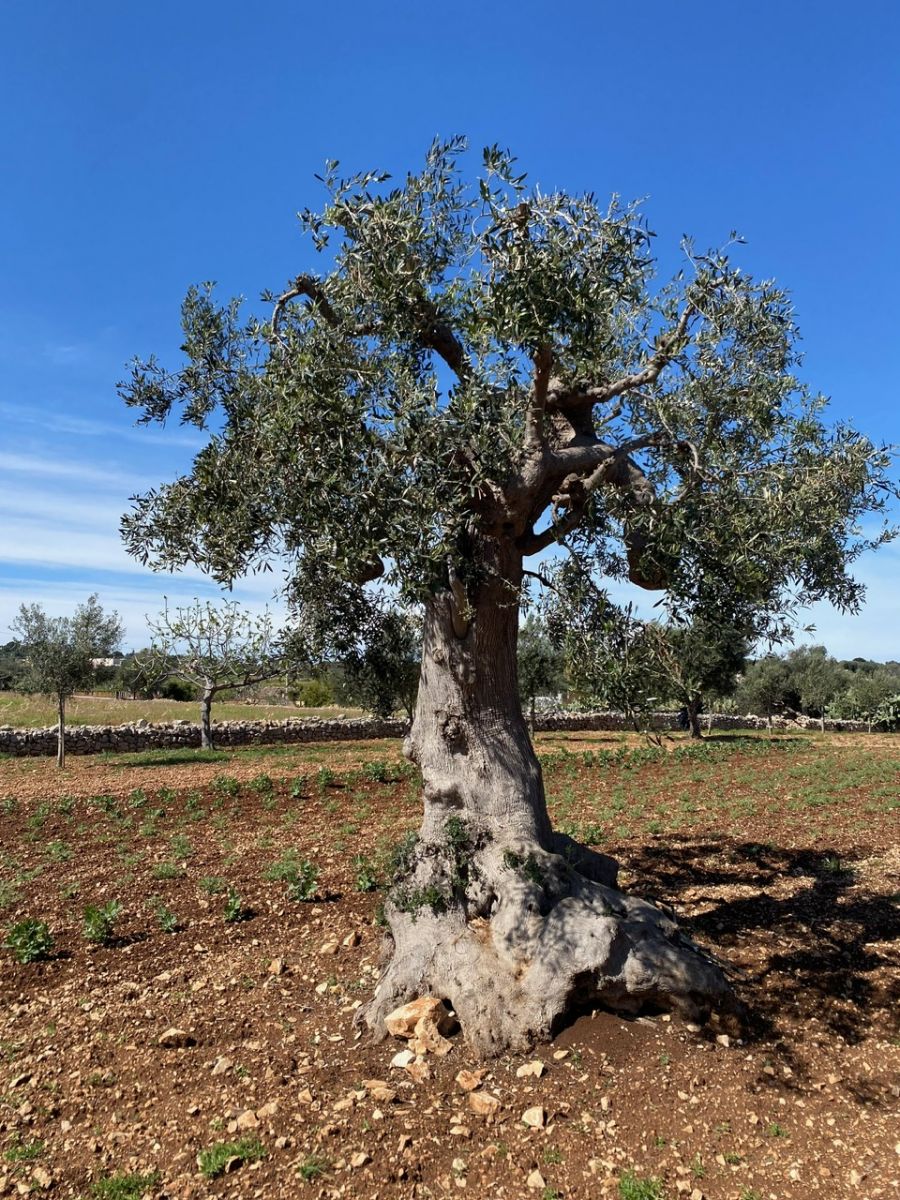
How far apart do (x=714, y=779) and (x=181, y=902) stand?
598 inches

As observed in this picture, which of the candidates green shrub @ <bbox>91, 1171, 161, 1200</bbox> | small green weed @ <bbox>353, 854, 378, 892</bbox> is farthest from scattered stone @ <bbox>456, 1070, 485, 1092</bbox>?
small green weed @ <bbox>353, 854, 378, 892</bbox>

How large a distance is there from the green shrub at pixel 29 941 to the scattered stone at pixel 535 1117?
17.8ft

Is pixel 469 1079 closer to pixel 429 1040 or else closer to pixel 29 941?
pixel 429 1040

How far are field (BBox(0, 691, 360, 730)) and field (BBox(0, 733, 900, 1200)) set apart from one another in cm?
2333

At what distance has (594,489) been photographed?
6.97m

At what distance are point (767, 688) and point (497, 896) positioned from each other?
5619 cm

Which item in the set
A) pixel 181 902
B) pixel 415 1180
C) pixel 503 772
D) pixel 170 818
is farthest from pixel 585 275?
pixel 170 818

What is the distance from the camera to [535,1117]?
5152mm

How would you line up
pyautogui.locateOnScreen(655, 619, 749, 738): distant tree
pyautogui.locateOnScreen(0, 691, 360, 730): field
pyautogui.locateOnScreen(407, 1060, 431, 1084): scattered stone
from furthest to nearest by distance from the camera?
pyautogui.locateOnScreen(0, 691, 360, 730): field < pyautogui.locateOnScreen(655, 619, 749, 738): distant tree < pyautogui.locateOnScreen(407, 1060, 431, 1084): scattered stone

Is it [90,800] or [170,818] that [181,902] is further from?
[90,800]

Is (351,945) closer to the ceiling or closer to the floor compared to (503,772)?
closer to the floor

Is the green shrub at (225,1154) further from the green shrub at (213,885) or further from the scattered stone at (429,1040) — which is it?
the green shrub at (213,885)

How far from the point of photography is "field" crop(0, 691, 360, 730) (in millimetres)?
34906

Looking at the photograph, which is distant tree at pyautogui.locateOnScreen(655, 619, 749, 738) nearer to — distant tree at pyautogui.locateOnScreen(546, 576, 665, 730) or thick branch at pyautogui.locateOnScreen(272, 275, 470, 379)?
distant tree at pyautogui.locateOnScreen(546, 576, 665, 730)
